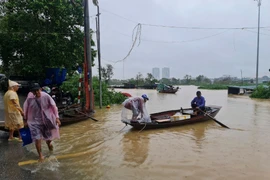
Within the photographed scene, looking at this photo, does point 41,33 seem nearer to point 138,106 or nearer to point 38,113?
point 138,106

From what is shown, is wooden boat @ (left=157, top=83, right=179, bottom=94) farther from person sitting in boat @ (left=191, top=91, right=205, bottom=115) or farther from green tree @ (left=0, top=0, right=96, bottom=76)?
person sitting in boat @ (left=191, top=91, right=205, bottom=115)

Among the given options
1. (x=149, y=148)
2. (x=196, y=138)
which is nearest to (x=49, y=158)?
(x=149, y=148)

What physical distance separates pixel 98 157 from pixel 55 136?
121 cm

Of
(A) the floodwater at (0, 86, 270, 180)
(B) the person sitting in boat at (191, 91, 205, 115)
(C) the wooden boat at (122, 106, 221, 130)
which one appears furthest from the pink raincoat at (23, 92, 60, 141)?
(B) the person sitting in boat at (191, 91, 205, 115)

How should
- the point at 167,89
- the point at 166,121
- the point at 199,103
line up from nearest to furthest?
the point at 166,121
the point at 199,103
the point at 167,89

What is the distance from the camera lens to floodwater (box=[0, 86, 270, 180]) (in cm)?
514

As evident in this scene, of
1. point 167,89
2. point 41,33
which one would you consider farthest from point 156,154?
point 167,89

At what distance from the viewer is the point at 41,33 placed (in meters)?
16.9

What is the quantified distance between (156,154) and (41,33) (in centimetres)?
1356

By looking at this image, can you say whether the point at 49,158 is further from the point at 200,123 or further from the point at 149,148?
the point at 200,123

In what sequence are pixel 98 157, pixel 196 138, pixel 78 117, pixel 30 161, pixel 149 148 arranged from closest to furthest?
pixel 30 161 → pixel 98 157 → pixel 149 148 → pixel 196 138 → pixel 78 117

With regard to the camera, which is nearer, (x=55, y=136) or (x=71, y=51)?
(x=55, y=136)

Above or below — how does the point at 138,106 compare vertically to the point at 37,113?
below

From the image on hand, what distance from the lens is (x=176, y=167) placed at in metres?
5.60
